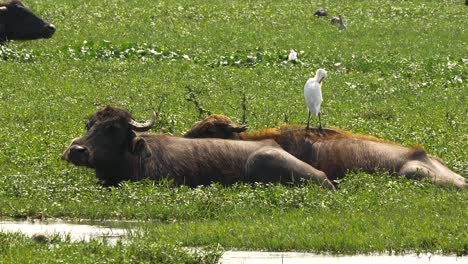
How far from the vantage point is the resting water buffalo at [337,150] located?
1217 centimetres

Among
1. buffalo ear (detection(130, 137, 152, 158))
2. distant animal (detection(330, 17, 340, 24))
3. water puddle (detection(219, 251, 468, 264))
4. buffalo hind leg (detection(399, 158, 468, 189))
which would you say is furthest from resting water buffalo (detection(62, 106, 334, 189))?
distant animal (detection(330, 17, 340, 24))

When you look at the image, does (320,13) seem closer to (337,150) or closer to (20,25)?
(20,25)

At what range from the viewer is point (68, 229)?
33.0ft

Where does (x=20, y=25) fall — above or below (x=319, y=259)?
below

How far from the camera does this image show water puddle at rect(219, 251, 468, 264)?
8.75 meters

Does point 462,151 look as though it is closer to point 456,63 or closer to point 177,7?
point 456,63

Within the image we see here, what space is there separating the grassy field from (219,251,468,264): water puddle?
146 millimetres

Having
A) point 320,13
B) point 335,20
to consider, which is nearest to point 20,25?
point 335,20

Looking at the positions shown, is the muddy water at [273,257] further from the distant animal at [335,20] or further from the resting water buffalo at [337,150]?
the distant animal at [335,20]

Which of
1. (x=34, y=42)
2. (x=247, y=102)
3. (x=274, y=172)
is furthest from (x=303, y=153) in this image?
(x=34, y=42)

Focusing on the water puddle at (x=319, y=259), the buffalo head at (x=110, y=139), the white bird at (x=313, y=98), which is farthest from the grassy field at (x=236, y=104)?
the white bird at (x=313, y=98)

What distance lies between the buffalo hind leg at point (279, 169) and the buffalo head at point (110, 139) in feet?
3.17

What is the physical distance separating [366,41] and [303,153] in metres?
14.9

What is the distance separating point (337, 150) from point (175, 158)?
1502 mm
